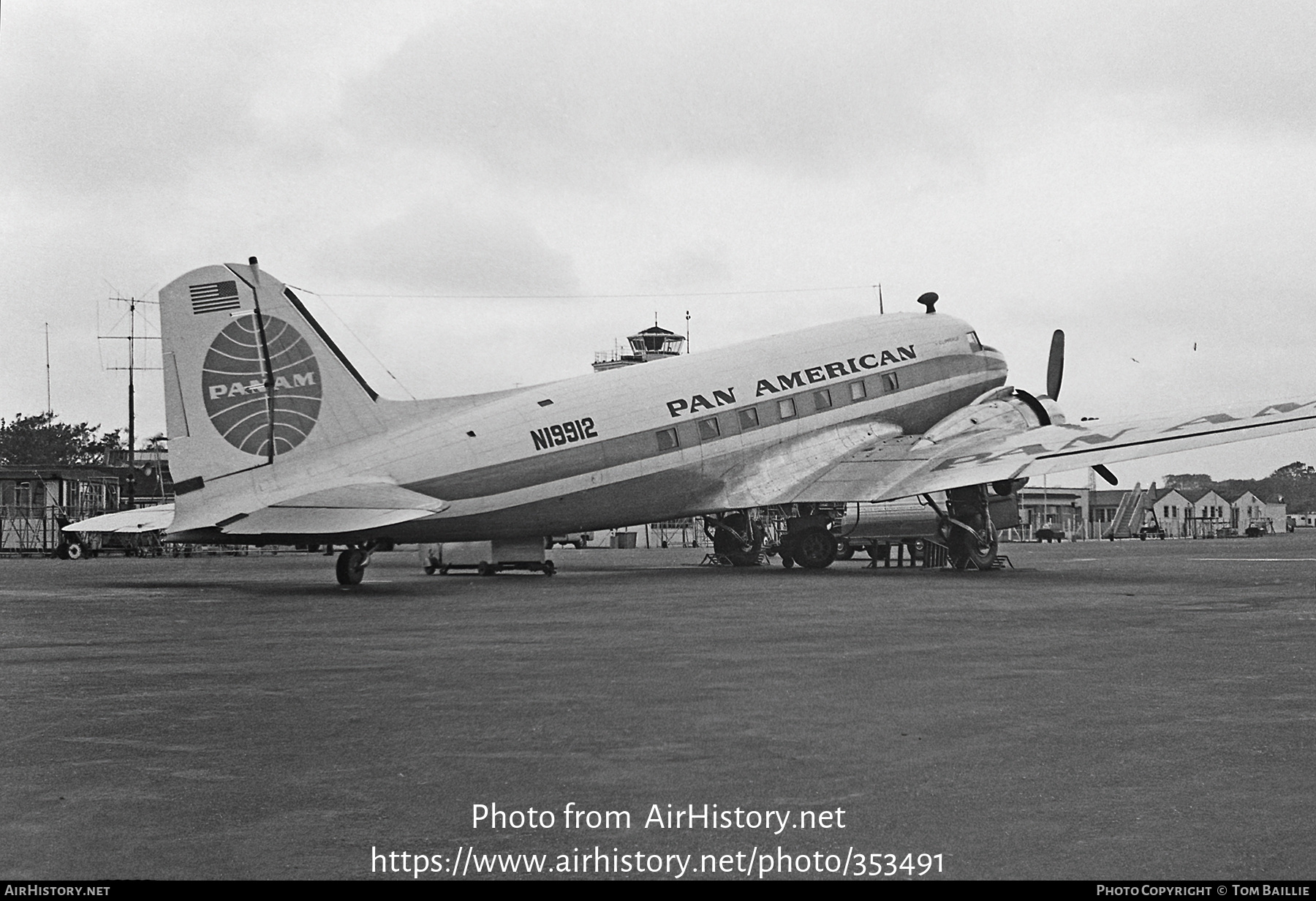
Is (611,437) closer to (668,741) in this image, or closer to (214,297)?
(214,297)

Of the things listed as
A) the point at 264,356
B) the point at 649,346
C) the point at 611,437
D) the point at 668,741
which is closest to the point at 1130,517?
the point at 649,346

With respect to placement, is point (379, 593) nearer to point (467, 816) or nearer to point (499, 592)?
point (499, 592)

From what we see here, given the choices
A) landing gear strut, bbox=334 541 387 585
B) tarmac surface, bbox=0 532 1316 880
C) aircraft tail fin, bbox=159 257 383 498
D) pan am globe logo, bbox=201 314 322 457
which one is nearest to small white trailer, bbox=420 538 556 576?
landing gear strut, bbox=334 541 387 585

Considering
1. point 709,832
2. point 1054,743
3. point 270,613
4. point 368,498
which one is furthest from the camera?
point 368,498

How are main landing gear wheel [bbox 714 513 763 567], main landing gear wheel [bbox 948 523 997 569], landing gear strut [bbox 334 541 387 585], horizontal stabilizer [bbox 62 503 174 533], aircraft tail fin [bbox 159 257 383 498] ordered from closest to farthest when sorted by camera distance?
aircraft tail fin [bbox 159 257 383 498] < landing gear strut [bbox 334 541 387 585] < main landing gear wheel [bbox 948 523 997 569] < horizontal stabilizer [bbox 62 503 174 533] < main landing gear wheel [bbox 714 513 763 567]

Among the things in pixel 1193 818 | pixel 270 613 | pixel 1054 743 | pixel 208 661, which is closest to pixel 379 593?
pixel 270 613

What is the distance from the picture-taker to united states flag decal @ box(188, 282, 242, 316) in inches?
1019

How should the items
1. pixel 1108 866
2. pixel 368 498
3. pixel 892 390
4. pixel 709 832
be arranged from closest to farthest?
pixel 1108 866, pixel 709 832, pixel 368 498, pixel 892 390

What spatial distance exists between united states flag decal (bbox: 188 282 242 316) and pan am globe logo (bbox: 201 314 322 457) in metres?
0.42

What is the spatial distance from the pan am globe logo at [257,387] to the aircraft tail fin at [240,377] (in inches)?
0.6

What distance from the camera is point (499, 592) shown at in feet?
84.9

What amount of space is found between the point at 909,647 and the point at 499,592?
12.5 m

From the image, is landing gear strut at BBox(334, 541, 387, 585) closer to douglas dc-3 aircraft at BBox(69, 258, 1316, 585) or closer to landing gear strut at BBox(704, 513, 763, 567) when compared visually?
douglas dc-3 aircraft at BBox(69, 258, 1316, 585)

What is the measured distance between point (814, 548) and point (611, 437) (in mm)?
8068
